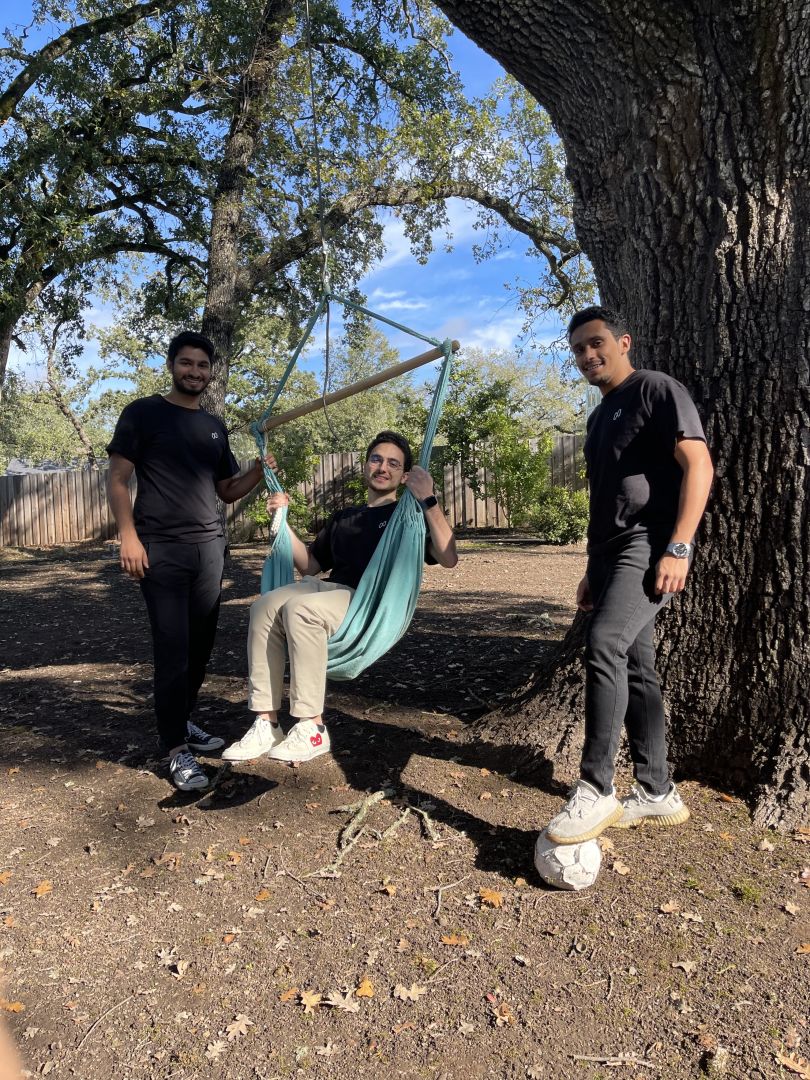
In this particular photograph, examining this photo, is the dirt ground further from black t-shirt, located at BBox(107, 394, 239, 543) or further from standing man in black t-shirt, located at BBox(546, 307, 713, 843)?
black t-shirt, located at BBox(107, 394, 239, 543)

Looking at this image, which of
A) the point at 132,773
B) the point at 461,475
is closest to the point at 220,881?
the point at 132,773

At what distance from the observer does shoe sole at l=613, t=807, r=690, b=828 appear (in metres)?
2.35

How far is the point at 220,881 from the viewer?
226 centimetres

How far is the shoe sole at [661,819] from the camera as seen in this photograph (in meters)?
2.35

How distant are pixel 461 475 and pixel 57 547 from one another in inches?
255

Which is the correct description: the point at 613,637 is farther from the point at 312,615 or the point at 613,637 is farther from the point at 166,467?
the point at 166,467

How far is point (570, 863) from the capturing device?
206 centimetres

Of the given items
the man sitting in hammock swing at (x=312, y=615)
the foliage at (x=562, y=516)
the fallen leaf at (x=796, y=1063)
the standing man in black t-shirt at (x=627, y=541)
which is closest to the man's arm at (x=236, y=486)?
the man sitting in hammock swing at (x=312, y=615)

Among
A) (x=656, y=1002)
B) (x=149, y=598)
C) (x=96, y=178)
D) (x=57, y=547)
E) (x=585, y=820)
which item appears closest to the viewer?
(x=656, y=1002)

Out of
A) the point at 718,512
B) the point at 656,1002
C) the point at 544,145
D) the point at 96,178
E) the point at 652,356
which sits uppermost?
the point at 544,145

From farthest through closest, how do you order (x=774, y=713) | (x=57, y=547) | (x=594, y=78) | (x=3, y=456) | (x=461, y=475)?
(x=3, y=456)
(x=57, y=547)
(x=461, y=475)
(x=594, y=78)
(x=774, y=713)

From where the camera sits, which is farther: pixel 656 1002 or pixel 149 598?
pixel 149 598

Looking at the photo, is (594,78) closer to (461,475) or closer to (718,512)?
(718,512)

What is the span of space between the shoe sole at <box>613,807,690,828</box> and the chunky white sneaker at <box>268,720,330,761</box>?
90 cm
